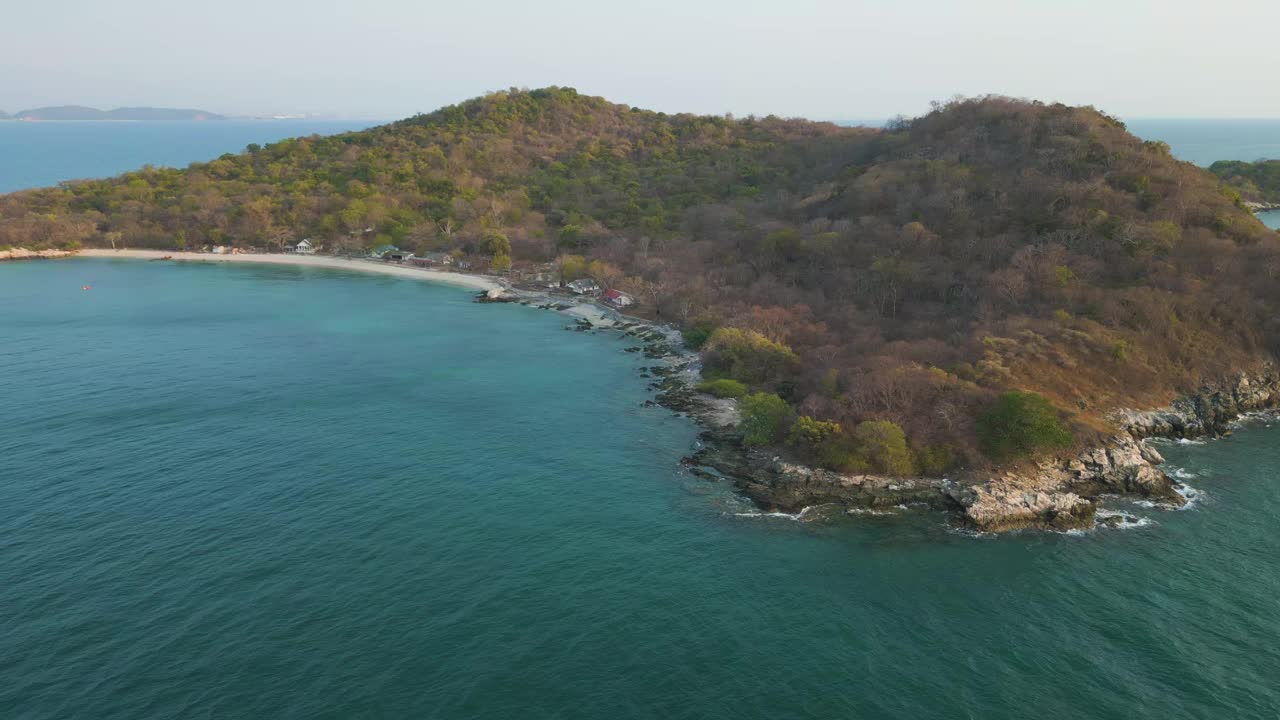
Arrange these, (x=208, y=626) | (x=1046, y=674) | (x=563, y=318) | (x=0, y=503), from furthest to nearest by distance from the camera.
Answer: (x=563, y=318)
(x=0, y=503)
(x=208, y=626)
(x=1046, y=674)

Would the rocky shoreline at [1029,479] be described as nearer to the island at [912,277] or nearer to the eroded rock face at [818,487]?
the eroded rock face at [818,487]

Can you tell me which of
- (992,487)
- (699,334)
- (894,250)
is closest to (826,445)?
(992,487)

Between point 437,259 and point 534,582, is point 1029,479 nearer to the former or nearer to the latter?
point 534,582

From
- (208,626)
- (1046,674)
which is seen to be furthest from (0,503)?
(1046,674)

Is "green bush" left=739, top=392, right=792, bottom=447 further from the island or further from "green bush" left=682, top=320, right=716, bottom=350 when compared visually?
"green bush" left=682, top=320, right=716, bottom=350

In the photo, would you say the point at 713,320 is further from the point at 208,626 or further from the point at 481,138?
the point at 481,138

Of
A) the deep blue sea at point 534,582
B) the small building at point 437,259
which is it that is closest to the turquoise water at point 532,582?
the deep blue sea at point 534,582

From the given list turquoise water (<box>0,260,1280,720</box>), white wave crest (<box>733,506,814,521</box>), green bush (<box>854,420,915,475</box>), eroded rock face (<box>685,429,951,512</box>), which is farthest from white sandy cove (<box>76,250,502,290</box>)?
white wave crest (<box>733,506,814,521</box>)
